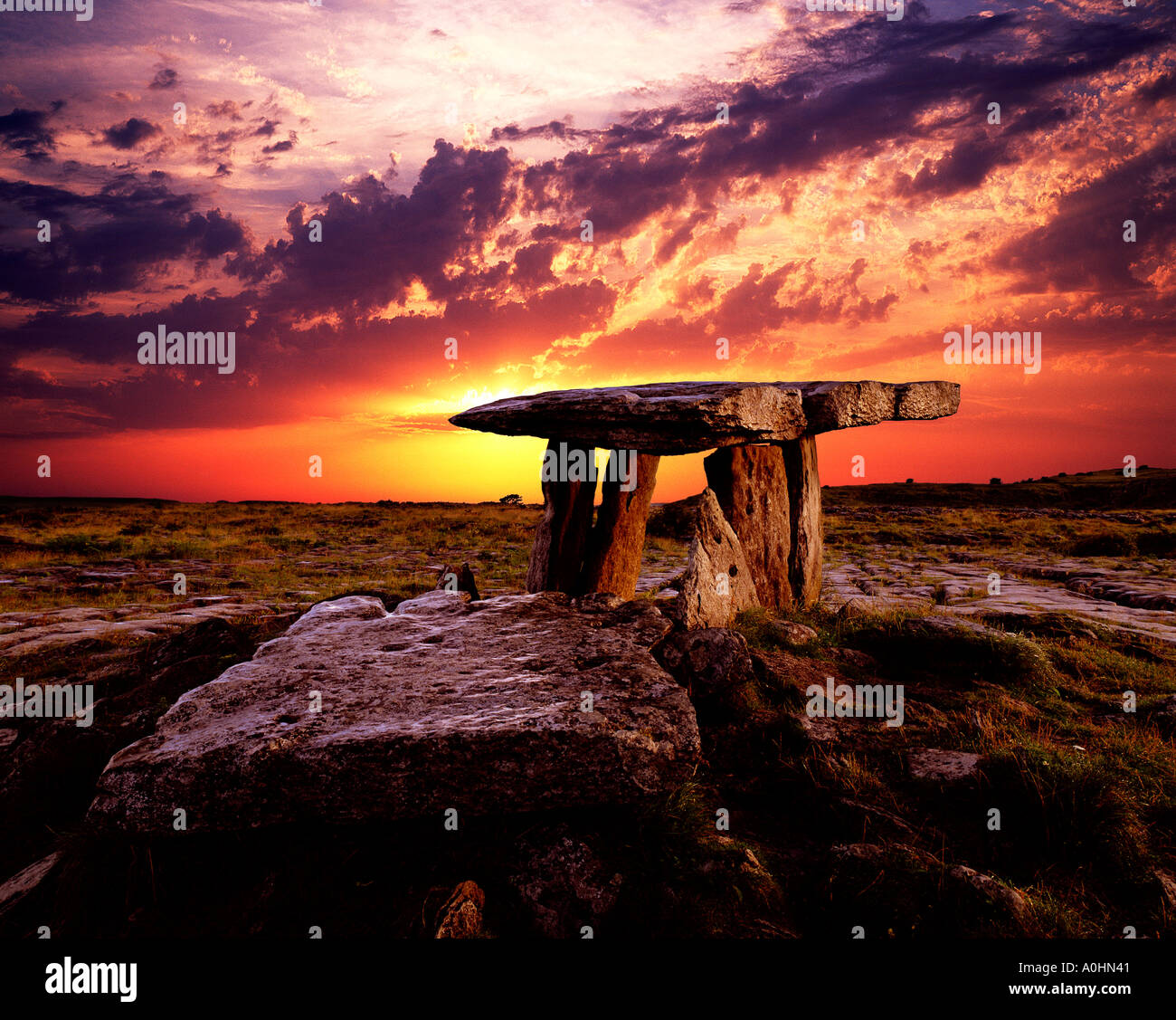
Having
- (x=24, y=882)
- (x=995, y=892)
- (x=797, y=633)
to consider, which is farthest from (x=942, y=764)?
(x=24, y=882)

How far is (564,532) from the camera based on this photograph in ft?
30.9

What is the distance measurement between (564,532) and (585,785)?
5.54m

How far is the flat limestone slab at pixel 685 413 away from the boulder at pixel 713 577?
104 centimetres

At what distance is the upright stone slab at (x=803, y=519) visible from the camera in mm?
10266

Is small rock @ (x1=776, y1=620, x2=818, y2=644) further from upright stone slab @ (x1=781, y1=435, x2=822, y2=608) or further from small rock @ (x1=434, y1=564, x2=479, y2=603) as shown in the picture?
small rock @ (x1=434, y1=564, x2=479, y2=603)

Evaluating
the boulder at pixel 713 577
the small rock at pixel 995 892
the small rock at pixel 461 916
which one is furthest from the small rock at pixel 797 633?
the small rock at pixel 461 916

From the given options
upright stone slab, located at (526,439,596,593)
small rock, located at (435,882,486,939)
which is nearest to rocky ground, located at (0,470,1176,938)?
small rock, located at (435,882,486,939)

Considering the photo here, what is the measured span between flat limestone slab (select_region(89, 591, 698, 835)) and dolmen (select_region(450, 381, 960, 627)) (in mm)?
3199

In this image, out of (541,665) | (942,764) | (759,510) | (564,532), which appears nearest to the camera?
(942,764)

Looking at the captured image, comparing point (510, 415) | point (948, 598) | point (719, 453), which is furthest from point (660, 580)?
point (510, 415)

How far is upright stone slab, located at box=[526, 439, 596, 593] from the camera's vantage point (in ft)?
30.5

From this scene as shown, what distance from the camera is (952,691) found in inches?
264

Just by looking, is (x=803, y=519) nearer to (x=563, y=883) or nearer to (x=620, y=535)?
(x=620, y=535)

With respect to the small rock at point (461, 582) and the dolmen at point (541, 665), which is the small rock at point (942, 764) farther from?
the small rock at point (461, 582)
